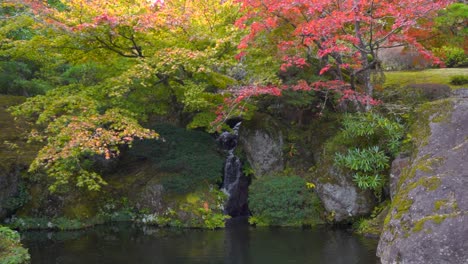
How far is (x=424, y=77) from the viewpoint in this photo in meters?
16.3

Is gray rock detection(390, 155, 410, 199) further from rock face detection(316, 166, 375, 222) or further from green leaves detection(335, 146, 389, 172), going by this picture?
rock face detection(316, 166, 375, 222)

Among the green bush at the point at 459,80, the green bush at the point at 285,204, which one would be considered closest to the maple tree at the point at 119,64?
the green bush at the point at 285,204

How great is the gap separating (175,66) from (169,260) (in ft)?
16.3

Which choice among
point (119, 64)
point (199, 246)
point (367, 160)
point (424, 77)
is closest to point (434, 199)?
point (367, 160)

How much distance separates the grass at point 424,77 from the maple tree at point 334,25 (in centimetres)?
281

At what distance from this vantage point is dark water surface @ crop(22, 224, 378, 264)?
9305mm

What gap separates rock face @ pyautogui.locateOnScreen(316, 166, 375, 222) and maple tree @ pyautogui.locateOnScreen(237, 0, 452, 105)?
220cm

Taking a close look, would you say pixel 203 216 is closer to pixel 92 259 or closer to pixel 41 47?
pixel 92 259

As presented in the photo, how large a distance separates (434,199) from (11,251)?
7.93 meters

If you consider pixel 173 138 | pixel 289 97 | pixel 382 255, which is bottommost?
pixel 382 255

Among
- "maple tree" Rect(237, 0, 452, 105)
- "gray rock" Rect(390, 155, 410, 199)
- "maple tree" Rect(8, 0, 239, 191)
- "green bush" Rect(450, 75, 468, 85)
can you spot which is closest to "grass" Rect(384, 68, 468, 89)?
"green bush" Rect(450, 75, 468, 85)

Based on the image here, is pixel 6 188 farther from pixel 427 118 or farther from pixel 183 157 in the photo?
pixel 427 118

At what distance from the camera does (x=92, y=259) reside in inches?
373

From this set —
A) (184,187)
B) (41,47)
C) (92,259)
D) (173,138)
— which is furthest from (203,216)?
(41,47)
